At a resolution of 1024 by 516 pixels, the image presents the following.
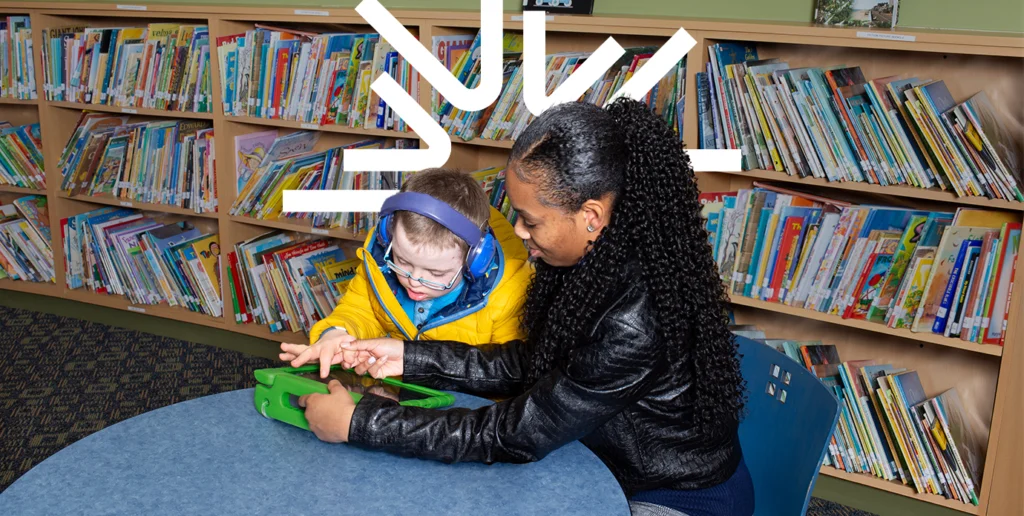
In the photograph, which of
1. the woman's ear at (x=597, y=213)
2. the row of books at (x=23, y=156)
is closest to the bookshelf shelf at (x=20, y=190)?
the row of books at (x=23, y=156)

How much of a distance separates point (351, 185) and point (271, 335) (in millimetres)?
675

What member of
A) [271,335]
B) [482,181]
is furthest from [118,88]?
→ [482,181]

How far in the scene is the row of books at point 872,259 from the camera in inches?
85.4

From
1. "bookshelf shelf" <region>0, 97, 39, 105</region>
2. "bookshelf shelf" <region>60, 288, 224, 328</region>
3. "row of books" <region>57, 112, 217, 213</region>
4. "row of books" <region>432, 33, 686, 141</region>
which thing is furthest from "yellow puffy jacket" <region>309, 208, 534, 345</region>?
"bookshelf shelf" <region>0, 97, 39, 105</region>

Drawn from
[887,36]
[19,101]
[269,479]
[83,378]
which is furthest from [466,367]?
[19,101]

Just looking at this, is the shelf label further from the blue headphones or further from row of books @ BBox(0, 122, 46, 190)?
row of books @ BBox(0, 122, 46, 190)

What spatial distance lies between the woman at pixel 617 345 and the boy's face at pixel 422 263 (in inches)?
9.7

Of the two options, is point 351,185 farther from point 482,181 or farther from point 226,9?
point 226,9

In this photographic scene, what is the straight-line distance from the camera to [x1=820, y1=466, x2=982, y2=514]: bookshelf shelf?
232 cm

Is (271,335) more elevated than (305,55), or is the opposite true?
(305,55)

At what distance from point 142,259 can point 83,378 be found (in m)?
0.54

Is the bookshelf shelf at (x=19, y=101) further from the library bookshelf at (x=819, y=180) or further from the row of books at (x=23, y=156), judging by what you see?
the library bookshelf at (x=819, y=180)

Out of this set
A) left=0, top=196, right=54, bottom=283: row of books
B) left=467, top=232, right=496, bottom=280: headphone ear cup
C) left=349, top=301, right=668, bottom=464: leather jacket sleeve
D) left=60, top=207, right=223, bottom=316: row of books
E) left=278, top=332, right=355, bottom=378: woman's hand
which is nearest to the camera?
left=349, top=301, right=668, bottom=464: leather jacket sleeve

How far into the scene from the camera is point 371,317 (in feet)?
6.40
